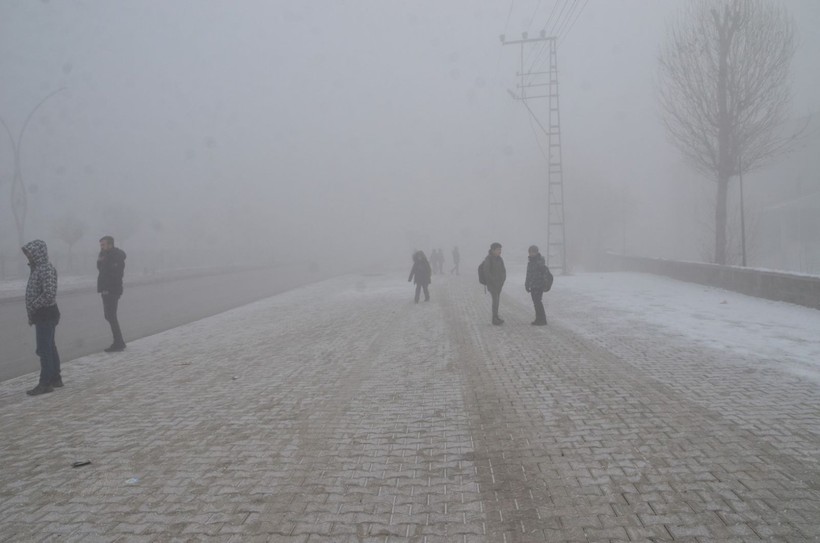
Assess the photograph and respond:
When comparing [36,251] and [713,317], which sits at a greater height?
[36,251]

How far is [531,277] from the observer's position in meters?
11.1

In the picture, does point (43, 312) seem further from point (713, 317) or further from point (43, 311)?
point (713, 317)

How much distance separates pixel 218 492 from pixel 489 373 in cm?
415

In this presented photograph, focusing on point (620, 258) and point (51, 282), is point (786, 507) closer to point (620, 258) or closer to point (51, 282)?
point (51, 282)

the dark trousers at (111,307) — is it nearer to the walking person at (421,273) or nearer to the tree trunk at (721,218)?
the walking person at (421,273)

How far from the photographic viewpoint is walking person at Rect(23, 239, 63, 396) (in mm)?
6879

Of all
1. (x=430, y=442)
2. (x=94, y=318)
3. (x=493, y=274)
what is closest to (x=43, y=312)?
(x=430, y=442)

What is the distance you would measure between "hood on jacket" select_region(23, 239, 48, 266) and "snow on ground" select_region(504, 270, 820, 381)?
377 inches

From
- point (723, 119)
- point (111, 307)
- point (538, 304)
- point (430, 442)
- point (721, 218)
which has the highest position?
point (723, 119)

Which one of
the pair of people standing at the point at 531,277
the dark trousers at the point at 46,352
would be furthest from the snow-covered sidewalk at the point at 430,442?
the pair of people standing at the point at 531,277

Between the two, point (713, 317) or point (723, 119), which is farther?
point (723, 119)

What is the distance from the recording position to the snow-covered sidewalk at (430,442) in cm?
342

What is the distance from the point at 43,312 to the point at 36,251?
2.68ft

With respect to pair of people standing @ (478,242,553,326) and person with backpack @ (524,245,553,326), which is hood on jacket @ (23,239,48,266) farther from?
person with backpack @ (524,245,553,326)
